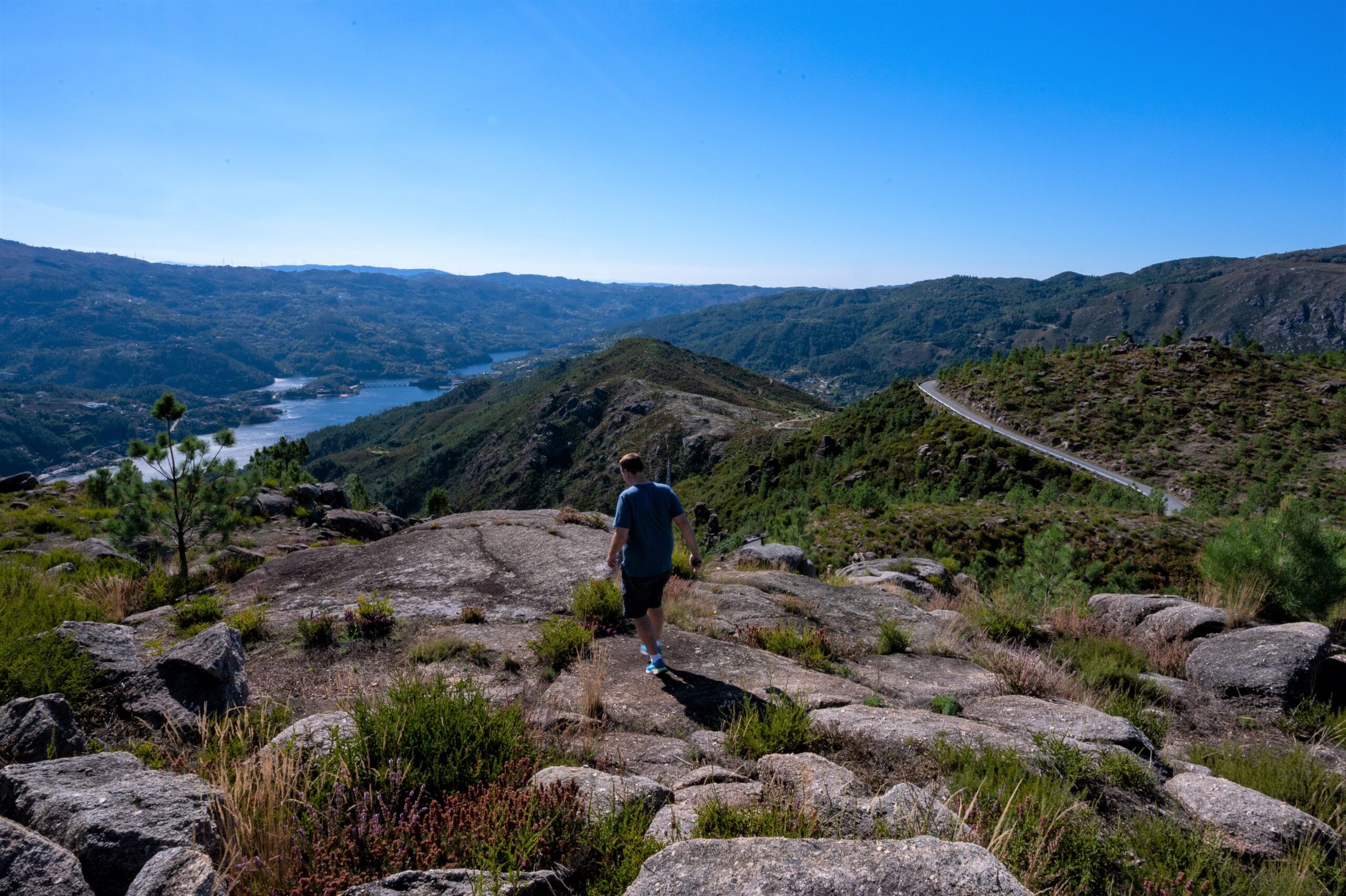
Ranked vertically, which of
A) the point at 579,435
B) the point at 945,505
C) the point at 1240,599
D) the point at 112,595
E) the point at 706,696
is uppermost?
the point at 1240,599

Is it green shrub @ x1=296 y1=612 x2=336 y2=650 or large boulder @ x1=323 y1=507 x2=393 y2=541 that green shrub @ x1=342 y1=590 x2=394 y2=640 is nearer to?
green shrub @ x1=296 y1=612 x2=336 y2=650

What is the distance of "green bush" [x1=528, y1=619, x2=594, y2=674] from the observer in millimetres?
6387

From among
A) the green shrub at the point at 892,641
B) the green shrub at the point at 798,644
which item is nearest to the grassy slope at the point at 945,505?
the green shrub at the point at 892,641

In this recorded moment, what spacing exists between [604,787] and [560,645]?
307 centimetres

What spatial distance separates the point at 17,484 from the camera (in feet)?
93.7

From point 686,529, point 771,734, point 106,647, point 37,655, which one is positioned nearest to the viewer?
point 771,734

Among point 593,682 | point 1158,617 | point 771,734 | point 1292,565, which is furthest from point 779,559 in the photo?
point 771,734

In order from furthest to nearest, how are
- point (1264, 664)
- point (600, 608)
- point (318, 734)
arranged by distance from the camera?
point (600, 608), point (1264, 664), point (318, 734)

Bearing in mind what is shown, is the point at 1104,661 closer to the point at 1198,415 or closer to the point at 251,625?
the point at 251,625

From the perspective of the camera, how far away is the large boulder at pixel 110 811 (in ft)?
8.88

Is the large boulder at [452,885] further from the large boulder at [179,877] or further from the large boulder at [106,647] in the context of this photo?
the large boulder at [106,647]

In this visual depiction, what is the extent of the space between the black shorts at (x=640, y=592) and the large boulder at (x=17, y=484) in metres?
37.2

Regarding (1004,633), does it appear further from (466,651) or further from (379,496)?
(379,496)

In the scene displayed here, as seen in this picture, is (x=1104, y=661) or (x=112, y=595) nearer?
(x=1104, y=661)
